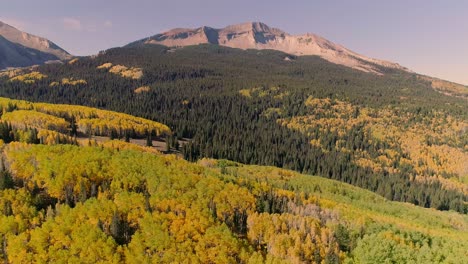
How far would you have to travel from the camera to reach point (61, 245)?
93.0 metres

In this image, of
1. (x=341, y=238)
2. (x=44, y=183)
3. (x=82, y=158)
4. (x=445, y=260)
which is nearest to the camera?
(x=445, y=260)

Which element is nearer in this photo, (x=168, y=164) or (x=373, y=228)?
(x=373, y=228)

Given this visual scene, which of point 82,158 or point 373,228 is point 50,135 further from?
point 373,228

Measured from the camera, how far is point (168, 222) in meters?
104

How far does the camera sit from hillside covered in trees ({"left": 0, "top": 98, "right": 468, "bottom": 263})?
91312mm

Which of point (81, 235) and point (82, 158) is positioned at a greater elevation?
point (82, 158)

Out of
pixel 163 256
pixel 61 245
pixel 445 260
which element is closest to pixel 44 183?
pixel 61 245

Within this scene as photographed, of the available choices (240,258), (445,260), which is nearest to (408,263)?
(445,260)

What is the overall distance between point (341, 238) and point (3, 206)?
277ft

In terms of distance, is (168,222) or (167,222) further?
(168,222)

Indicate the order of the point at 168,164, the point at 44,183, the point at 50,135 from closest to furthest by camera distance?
the point at 44,183, the point at 168,164, the point at 50,135

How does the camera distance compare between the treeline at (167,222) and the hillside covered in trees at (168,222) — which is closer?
the hillside covered in trees at (168,222)

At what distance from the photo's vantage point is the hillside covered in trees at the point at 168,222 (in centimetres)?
9131

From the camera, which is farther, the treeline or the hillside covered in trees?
the treeline
